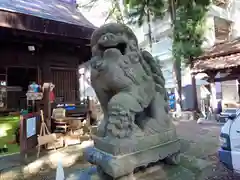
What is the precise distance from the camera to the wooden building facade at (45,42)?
6.83 metres

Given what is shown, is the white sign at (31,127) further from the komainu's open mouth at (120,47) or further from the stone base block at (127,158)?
the komainu's open mouth at (120,47)

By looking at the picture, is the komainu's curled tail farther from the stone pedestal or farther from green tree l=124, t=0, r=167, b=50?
green tree l=124, t=0, r=167, b=50

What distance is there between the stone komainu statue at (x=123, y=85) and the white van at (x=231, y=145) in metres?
1.10

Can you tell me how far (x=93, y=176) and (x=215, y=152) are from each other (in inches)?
146

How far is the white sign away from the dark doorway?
736 centimetres

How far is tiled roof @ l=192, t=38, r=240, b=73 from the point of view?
8672 mm

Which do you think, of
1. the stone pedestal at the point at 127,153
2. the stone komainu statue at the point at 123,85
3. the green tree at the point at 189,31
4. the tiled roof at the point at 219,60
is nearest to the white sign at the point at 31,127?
the stone pedestal at the point at 127,153

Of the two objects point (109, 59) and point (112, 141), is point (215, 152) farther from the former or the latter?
point (109, 59)

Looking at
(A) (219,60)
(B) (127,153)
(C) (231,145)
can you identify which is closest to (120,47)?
(B) (127,153)

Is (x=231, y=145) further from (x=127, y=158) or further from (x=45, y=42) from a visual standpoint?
(x=45, y=42)

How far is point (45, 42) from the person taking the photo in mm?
8891

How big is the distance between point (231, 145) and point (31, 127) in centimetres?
542

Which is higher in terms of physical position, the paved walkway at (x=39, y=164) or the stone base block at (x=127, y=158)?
the stone base block at (x=127, y=158)

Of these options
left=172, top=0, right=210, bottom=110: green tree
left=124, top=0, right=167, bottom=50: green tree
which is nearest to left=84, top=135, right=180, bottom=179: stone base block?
left=172, top=0, right=210, bottom=110: green tree
